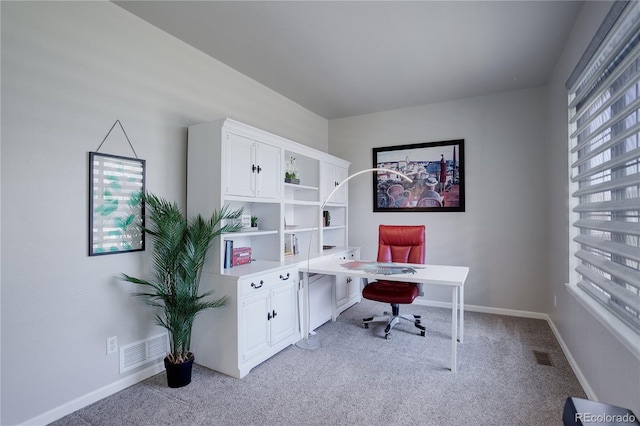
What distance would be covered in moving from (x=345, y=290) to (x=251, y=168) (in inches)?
83.5

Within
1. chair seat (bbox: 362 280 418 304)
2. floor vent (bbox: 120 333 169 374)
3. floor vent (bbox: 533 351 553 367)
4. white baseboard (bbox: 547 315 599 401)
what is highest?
chair seat (bbox: 362 280 418 304)

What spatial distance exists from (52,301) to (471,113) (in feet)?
15.0

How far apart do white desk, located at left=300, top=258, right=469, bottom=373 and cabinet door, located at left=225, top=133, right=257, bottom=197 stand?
990mm

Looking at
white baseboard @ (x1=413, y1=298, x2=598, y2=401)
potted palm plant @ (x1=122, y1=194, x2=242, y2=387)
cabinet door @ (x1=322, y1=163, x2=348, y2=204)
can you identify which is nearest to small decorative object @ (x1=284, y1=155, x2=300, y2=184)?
cabinet door @ (x1=322, y1=163, x2=348, y2=204)

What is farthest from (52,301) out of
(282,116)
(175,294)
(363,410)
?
(282,116)

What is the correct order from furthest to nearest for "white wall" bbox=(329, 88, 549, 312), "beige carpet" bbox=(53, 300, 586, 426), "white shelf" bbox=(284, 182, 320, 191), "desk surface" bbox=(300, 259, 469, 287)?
"white wall" bbox=(329, 88, 549, 312)
"white shelf" bbox=(284, 182, 320, 191)
"desk surface" bbox=(300, 259, 469, 287)
"beige carpet" bbox=(53, 300, 586, 426)

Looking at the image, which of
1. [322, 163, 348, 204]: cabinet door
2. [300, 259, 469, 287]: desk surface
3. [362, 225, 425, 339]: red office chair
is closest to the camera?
[300, 259, 469, 287]: desk surface

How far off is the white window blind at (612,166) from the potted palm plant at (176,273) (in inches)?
98.0

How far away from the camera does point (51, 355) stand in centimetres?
200

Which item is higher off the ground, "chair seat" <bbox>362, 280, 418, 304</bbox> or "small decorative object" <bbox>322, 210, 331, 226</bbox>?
"small decorative object" <bbox>322, 210, 331, 226</bbox>

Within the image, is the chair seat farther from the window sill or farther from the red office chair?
the window sill

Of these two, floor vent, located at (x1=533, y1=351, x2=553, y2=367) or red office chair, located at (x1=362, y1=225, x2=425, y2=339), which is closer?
floor vent, located at (x1=533, y1=351, x2=553, y2=367)

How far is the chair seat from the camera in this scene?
3.14 meters

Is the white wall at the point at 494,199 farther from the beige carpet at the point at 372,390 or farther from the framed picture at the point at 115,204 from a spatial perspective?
the framed picture at the point at 115,204
